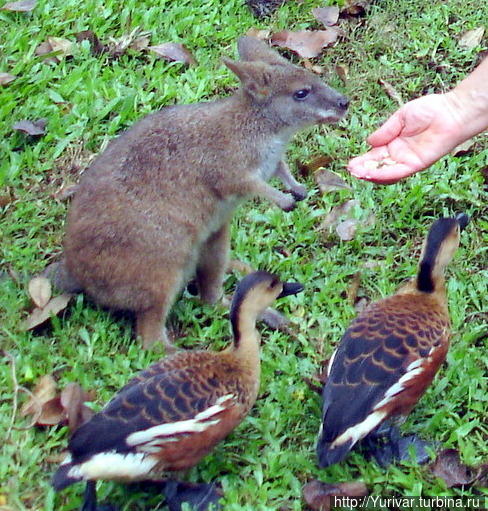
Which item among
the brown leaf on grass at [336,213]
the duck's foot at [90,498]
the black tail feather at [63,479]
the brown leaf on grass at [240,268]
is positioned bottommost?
the brown leaf on grass at [240,268]

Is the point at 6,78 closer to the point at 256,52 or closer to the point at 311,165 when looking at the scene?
the point at 256,52

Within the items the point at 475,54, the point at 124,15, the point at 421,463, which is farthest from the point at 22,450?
the point at 475,54

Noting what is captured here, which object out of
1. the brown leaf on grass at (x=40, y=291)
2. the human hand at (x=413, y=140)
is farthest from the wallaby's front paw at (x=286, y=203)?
the brown leaf on grass at (x=40, y=291)

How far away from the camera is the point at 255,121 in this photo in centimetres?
494

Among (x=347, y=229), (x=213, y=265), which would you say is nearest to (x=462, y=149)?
(x=347, y=229)

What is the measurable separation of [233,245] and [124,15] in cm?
232

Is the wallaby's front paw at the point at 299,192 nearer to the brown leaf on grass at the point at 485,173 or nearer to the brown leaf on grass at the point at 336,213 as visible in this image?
the brown leaf on grass at the point at 336,213

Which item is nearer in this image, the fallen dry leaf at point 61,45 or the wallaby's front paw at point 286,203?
the wallaby's front paw at point 286,203

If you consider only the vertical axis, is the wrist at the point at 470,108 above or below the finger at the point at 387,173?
above

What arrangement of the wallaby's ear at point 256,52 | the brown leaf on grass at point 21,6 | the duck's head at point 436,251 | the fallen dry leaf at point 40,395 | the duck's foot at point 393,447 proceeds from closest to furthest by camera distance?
the duck's foot at point 393,447, the fallen dry leaf at point 40,395, the duck's head at point 436,251, the wallaby's ear at point 256,52, the brown leaf on grass at point 21,6

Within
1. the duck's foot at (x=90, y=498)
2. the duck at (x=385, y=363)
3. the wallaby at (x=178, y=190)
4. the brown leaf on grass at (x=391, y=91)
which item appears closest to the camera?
the duck's foot at (x=90, y=498)

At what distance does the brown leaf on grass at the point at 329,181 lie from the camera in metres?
5.68

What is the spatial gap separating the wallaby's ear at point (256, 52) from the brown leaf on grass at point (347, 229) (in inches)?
39.6

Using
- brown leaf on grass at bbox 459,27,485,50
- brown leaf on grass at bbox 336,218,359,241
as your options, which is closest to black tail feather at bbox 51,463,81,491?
brown leaf on grass at bbox 336,218,359,241
